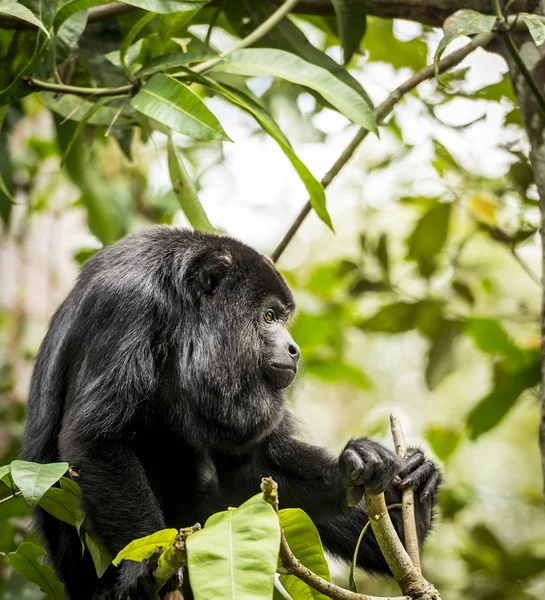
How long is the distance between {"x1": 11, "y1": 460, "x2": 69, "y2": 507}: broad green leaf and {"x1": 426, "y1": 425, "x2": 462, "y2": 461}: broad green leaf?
2.99m

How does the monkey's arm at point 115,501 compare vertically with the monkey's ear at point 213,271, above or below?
below

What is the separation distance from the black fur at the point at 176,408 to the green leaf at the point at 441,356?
119 cm

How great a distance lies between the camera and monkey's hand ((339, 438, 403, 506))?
213 centimetres

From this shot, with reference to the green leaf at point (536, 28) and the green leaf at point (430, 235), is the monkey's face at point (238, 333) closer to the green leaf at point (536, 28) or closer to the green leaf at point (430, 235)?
the green leaf at point (536, 28)

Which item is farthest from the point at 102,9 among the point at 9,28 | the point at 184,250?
the point at 184,250

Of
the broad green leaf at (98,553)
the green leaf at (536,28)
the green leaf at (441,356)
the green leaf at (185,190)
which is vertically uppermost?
the green leaf at (536,28)

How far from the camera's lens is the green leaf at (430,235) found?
399cm

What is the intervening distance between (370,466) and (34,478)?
2.89 feet

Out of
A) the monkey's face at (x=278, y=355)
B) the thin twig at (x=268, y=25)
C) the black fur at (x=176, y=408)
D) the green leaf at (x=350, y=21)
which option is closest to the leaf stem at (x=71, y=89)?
the thin twig at (x=268, y=25)

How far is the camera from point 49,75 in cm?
257

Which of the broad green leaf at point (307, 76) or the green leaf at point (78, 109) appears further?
the green leaf at point (78, 109)

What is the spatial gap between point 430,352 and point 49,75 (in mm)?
2228

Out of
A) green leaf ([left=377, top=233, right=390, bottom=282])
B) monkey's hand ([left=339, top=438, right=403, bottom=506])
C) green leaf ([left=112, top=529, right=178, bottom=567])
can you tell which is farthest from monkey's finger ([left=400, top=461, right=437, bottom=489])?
green leaf ([left=377, top=233, right=390, bottom=282])

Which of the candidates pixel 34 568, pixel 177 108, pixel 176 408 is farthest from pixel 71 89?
pixel 34 568
